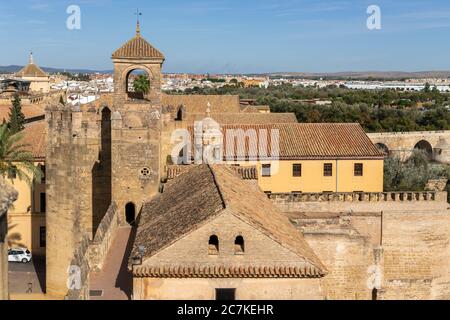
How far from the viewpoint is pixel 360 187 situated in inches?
1233

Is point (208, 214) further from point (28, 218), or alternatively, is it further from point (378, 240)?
point (28, 218)

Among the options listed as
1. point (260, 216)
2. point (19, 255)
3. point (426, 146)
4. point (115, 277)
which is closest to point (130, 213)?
point (115, 277)

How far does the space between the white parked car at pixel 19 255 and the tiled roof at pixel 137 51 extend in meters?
10.6

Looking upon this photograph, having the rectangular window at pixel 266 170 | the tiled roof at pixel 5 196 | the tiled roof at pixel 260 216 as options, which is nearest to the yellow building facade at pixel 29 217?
the rectangular window at pixel 266 170

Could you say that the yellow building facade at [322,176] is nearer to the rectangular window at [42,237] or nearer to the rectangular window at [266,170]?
the rectangular window at [266,170]

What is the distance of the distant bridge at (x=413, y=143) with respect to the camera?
57656 millimetres

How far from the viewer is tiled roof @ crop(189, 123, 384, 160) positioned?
31.3m

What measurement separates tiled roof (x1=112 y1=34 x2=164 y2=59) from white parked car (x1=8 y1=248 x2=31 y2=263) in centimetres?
1058
